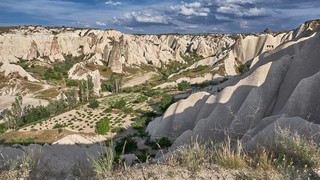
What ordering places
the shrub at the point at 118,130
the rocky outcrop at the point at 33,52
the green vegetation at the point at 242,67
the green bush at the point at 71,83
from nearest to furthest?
the shrub at the point at 118,130
the green vegetation at the point at 242,67
the green bush at the point at 71,83
the rocky outcrop at the point at 33,52

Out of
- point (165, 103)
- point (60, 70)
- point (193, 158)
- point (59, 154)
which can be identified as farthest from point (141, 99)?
point (60, 70)

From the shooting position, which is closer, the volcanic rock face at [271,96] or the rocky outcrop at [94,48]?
the volcanic rock face at [271,96]

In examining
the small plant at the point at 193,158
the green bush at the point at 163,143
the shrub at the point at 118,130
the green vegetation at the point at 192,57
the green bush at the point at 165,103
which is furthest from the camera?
the green vegetation at the point at 192,57

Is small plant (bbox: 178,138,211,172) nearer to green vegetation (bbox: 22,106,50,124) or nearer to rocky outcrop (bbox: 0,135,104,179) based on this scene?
rocky outcrop (bbox: 0,135,104,179)

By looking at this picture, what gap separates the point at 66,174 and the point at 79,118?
41.2 meters

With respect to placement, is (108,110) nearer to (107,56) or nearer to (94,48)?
(107,56)

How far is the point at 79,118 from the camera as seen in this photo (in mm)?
46562

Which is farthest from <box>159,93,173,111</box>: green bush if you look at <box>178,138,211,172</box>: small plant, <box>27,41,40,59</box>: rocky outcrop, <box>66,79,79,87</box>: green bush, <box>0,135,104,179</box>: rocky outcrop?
<box>27,41,40,59</box>: rocky outcrop

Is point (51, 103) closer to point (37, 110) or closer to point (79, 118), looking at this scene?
point (37, 110)

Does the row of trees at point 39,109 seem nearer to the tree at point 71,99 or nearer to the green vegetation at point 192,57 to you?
the tree at point 71,99

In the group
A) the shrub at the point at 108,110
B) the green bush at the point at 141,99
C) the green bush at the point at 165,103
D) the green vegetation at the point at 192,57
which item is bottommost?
the shrub at the point at 108,110

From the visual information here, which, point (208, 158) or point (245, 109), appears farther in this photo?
point (245, 109)

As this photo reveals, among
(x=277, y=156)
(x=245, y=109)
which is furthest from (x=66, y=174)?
(x=245, y=109)

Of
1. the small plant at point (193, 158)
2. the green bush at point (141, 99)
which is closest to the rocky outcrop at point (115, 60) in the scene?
the green bush at point (141, 99)
